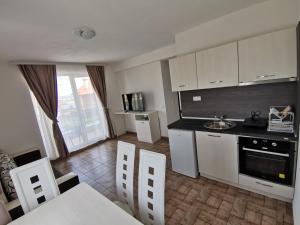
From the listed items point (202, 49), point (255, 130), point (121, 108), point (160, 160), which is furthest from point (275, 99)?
point (121, 108)

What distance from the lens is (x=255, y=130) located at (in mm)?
1971

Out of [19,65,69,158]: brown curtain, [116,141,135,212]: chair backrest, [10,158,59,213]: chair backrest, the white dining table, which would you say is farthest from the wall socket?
[19,65,69,158]: brown curtain

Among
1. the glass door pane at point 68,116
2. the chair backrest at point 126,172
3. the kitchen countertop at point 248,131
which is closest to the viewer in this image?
the chair backrest at point 126,172

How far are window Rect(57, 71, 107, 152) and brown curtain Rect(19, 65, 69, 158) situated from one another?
25 centimetres

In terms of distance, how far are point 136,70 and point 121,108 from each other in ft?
4.92

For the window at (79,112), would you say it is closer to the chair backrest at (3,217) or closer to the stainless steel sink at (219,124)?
the chair backrest at (3,217)

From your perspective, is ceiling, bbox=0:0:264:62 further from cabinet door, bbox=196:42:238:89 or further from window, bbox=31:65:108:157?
window, bbox=31:65:108:157

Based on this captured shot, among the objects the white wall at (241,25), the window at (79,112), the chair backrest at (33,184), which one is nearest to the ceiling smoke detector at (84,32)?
the white wall at (241,25)

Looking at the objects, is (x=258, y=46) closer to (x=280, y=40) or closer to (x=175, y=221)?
(x=280, y=40)

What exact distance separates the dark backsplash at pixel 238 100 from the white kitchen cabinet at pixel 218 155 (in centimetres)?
61

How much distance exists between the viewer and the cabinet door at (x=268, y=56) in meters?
1.74

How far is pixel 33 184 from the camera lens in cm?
150

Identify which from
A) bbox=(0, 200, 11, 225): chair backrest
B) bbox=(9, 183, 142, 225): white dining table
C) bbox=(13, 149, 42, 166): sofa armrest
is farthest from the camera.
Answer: bbox=(13, 149, 42, 166): sofa armrest

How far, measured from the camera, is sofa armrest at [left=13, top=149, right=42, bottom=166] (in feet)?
10.3
